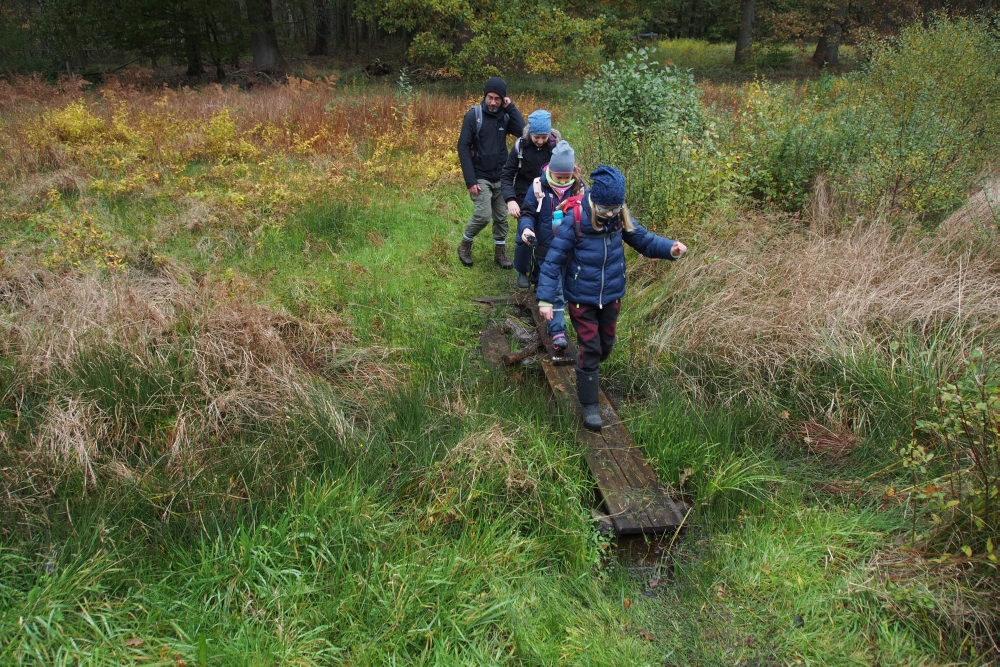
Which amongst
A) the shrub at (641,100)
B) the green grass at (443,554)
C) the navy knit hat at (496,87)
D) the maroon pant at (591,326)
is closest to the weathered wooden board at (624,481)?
the green grass at (443,554)

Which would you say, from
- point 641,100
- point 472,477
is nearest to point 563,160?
point 472,477

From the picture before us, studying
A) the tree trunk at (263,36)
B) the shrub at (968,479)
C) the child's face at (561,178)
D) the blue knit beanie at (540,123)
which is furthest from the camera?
the tree trunk at (263,36)

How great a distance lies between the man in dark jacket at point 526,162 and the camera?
19.0 ft

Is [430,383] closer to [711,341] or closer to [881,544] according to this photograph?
[711,341]

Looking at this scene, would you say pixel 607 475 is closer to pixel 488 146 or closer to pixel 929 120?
pixel 488 146

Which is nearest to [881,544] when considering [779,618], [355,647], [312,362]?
[779,618]

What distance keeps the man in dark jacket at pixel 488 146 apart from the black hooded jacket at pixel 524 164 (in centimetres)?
61

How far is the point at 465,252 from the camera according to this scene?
24.5ft

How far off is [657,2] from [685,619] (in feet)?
94.9

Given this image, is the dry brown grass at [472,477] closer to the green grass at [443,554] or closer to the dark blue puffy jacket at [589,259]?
the green grass at [443,554]

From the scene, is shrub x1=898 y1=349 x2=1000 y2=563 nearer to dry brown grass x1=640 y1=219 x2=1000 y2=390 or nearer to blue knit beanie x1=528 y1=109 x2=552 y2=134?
dry brown grass x1=640 y1=219 x2=1000 y2=390

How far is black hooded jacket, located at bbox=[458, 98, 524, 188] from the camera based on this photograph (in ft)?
21.9

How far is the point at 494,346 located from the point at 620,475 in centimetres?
203

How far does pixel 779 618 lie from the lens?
3.04 meters
